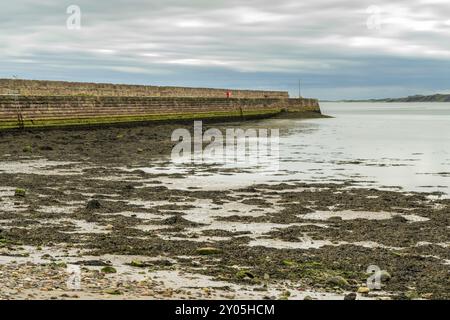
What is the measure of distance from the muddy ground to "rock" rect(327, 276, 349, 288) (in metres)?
0.01

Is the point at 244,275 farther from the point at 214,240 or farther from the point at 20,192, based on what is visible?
the point at 20,192

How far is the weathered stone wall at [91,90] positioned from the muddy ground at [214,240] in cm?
2304

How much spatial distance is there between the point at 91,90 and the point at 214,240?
39.3m

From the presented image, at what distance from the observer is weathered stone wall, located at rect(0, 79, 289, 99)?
38.0 metres

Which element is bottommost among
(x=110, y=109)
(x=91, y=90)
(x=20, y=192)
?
(x=20, y=192)

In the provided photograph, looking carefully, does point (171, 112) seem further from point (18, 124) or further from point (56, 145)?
point (56, 145)

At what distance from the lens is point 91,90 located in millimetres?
46875

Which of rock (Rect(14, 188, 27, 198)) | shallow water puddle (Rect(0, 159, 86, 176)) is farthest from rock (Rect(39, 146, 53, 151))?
rock (Rect(14, 188, 27, 198))

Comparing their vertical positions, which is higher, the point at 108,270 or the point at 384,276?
the point at 108,270

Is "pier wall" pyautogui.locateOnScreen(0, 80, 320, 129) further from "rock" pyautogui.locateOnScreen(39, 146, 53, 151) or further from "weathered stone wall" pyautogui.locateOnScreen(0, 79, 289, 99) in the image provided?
"rock" pyautogui.locateOnScreen(39, 146, 53, 151)

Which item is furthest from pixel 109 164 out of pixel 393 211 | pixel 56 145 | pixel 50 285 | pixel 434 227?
pixel 50 285

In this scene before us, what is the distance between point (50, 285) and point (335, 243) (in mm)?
4206

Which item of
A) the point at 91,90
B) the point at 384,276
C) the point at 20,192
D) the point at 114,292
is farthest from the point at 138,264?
the point at 91,90
